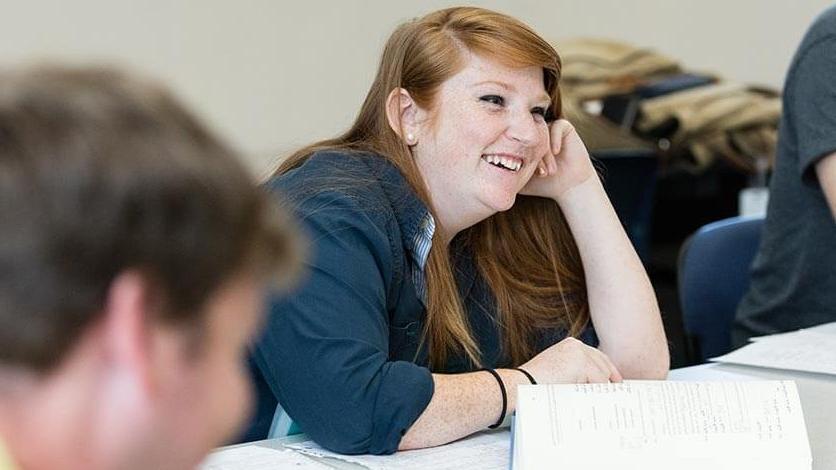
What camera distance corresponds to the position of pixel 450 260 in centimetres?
189

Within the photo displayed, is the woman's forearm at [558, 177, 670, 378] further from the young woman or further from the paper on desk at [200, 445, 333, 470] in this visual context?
the paper on desk at [200, 445, 333, 470]

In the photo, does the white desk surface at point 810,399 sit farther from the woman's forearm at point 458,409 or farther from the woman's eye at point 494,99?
the woman's eye at point 494,99

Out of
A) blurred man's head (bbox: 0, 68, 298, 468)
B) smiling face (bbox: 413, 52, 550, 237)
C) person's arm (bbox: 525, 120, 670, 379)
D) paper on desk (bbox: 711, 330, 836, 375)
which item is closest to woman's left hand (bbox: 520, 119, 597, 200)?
person's arm (bbox: 525, 120, 670, 379)

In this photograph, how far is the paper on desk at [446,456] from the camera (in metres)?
1.48

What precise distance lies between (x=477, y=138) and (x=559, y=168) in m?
Answer: 0.24

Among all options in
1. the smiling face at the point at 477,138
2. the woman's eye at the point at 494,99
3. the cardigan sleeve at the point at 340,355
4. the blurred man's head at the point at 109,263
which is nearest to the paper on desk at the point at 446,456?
the cardigan sleeve at the point at 340,355

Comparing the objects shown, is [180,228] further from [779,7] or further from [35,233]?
[779,7]

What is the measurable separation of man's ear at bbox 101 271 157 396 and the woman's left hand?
138 centimetres

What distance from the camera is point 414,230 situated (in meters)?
1.74

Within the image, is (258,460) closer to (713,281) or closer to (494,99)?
(494,99)

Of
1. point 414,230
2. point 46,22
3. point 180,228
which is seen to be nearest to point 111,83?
point 180,228

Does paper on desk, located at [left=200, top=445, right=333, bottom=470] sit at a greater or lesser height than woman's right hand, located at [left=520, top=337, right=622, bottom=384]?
greater

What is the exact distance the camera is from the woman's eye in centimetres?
180

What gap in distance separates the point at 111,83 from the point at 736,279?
2.02 meters
